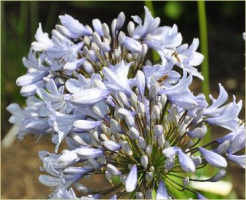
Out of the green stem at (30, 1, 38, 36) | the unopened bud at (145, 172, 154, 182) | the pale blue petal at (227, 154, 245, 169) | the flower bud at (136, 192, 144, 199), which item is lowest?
the green stem at (30, 1, 38, 36)

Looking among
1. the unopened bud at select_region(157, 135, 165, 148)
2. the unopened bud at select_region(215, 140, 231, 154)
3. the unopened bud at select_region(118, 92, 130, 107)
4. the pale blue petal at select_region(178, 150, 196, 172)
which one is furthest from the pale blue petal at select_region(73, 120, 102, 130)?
the unopened bud at select_region(215, 140, 231, 154)

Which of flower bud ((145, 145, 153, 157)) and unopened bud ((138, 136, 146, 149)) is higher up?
unopened bud ((138, 136, 146, 149))

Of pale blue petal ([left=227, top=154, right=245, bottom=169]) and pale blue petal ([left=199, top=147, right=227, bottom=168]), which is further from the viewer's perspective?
pale blue petal ([left=227, top=154, right=245, bottom=169])

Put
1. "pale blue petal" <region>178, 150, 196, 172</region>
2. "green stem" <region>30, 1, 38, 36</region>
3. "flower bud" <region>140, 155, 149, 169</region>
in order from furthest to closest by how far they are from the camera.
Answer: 1. "green stem" <region>30, 1, 38, 36</region>
2. "flower bud" <region>140, 155, 149, 169</region>
3. "pale blue petal" <region>178, 150, 196, 172</region>

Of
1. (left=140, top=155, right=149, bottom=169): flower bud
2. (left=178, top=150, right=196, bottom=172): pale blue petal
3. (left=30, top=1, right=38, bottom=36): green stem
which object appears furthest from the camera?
(left=30, top=1, right=38, bottom=36): green stem

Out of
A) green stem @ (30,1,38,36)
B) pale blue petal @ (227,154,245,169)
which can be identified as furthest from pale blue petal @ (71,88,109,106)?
green stem @ (30,1,38,36)

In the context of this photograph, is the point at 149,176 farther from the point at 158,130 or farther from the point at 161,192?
the point at 158,130

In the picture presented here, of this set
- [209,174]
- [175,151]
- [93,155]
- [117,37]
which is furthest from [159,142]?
[209,174]

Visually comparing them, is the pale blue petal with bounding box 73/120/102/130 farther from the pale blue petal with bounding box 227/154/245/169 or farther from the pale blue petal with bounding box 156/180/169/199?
the pale blue petal with bounding box 227/154/245/169

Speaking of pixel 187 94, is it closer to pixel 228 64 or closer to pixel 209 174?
pixel 209 174

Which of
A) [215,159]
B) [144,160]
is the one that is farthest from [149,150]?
[215,159]

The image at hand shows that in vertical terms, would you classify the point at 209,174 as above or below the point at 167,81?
below
